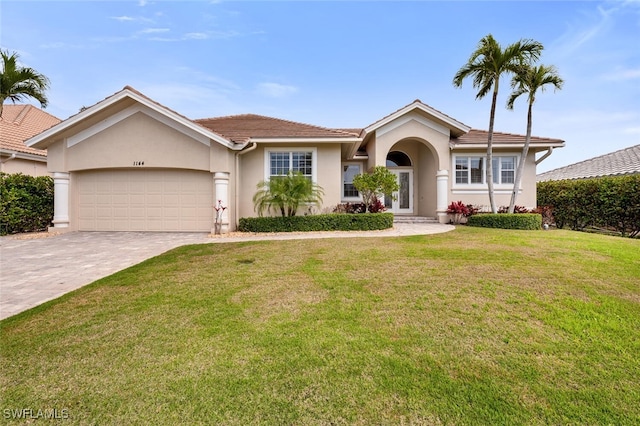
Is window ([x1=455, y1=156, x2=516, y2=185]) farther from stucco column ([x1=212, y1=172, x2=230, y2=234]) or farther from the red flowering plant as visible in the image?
stucco column ([x1=212, y1=172, x2=230, y2=234])

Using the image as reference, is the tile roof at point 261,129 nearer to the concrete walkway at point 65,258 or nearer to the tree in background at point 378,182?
the tree in background at point 378,182

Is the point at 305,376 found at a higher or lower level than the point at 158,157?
lower

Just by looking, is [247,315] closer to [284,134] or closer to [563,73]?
[284,134]

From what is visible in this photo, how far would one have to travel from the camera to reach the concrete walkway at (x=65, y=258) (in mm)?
4939

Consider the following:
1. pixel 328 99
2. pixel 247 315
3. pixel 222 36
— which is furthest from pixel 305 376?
pixel 328 99

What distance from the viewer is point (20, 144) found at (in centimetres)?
1474

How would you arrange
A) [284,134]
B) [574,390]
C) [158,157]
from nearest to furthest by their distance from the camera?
[574,390] < [158,157] < [284,134]

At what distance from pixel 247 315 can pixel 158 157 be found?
10.7 meters

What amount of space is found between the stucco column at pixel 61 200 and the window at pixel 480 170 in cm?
1842

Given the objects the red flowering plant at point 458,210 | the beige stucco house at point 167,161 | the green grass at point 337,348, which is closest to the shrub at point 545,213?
the red flowering plant at point 458,210

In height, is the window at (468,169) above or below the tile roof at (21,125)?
below

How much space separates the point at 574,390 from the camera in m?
2.49

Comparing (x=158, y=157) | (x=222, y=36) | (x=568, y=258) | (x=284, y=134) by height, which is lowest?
(x=568, y=258)

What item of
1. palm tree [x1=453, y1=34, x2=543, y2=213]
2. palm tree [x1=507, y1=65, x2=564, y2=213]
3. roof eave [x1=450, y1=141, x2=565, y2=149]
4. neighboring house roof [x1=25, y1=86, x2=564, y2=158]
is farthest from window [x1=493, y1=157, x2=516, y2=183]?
palm tree [x1=453, y1=34, x2=543, y2=213]
